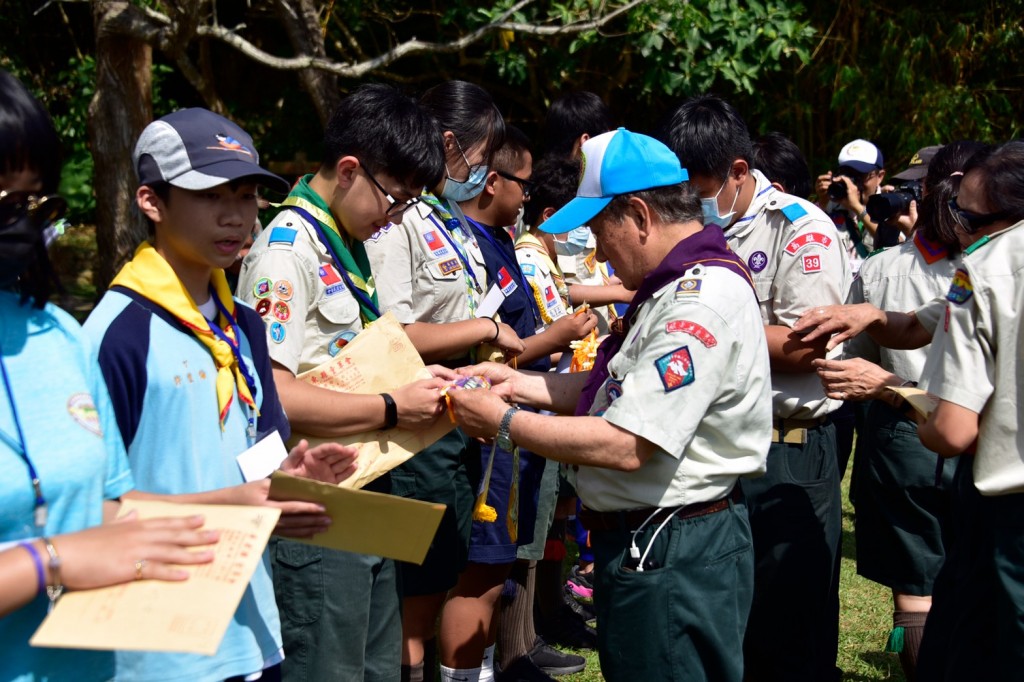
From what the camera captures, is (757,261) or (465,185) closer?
(757,261)

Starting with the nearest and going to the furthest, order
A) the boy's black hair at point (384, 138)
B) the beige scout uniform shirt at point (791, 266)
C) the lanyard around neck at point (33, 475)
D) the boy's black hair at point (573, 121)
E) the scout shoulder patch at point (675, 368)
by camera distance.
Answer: the lanyard around neck at point (33, 475) → the scout shoulder patch at point (675, 368) → the boy's black hair at point (384, 138) → the beige scout uniform shirt at point (791, 266) → the boy's black hair at point (573, 121)

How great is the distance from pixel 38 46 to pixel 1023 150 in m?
13.2

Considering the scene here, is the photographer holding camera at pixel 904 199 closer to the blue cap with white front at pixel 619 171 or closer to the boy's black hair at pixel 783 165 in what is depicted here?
the boy's black hair at pixel 783 165

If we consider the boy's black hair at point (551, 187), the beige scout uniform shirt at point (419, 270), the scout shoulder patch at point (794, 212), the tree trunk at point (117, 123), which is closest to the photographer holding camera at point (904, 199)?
the scout shoulder patch at point (794, 212)

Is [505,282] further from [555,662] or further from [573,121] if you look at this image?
[573,121]

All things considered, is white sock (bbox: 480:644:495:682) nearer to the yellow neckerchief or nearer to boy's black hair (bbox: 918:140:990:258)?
the yellow neckerchief

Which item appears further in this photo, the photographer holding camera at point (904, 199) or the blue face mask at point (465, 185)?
the photographer holding camera at point (904, 199)

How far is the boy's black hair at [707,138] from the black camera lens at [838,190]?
9.94 ft

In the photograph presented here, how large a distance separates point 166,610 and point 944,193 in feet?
10.7

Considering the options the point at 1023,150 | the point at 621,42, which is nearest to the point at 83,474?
the point at 1023,150

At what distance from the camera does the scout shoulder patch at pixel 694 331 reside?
8.83ft

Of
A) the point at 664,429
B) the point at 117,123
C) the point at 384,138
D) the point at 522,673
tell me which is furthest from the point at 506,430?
the point at 117,123

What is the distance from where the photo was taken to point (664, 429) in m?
2.65

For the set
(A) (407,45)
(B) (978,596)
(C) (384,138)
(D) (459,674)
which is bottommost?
(D) (459,674)
